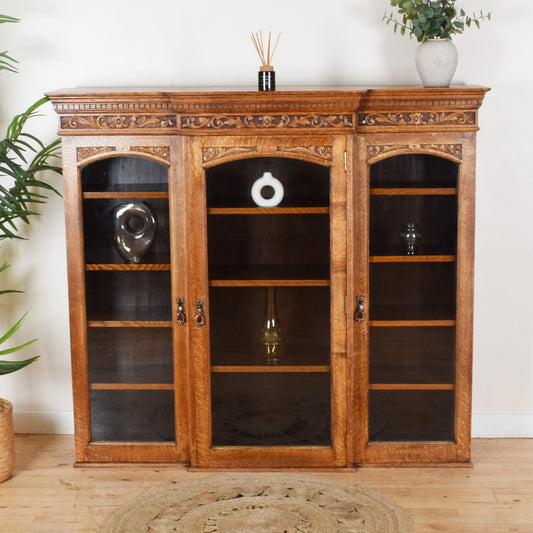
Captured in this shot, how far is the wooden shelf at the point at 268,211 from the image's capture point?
2947mm

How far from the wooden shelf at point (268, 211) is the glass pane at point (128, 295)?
0.33 metres

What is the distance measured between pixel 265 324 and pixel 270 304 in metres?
0.08

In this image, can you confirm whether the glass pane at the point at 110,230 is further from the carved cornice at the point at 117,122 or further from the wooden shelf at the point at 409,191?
the wooden shelf at the point at 409,191

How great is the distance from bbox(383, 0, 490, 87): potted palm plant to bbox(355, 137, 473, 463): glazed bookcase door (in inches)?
Answer: 10.4

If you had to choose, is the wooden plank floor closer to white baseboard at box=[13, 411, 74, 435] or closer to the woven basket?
the woven basket

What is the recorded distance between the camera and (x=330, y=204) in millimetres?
2928

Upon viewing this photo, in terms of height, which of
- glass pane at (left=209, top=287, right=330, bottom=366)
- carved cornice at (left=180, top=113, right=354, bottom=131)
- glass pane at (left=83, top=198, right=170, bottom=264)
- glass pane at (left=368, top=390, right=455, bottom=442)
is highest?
carved cornice at (left=180, top=113, right=354, bottom=131)

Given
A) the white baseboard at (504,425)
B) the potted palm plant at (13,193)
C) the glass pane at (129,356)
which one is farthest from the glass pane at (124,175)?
the white baseboard at (504,425)

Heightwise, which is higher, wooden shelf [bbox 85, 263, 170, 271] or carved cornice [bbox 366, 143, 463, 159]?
carved cornice [bbox 366, 143, 463, 159]

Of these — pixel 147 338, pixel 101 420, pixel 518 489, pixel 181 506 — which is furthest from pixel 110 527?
pixel 518 489

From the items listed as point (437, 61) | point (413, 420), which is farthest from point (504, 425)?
point (437, 61)

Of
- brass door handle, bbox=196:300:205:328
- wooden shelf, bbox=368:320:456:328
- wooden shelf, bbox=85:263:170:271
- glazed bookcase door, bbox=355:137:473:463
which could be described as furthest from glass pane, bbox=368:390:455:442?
wooden shelf, bbox=85:263:170:271

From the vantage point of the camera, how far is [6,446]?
3.01m

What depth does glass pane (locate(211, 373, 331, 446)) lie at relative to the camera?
10.00 feet
